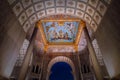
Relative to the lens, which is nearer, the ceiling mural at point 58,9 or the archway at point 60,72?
the ceiling mural at point 58,9

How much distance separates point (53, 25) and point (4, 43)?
425 inches

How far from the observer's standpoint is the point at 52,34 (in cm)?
1756

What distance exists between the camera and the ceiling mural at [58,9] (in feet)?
21.4

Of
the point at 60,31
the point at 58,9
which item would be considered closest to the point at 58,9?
the point at 58,9

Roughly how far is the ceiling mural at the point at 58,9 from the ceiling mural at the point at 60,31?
6.90 m

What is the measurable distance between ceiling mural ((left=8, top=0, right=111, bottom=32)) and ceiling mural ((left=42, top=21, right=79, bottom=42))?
690 centimetres

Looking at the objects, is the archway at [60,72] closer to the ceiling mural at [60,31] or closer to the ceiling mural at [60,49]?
the ceiling mural at [60,49]

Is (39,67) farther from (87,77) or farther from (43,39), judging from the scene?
(87,77)

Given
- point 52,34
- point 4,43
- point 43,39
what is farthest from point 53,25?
point 4,43

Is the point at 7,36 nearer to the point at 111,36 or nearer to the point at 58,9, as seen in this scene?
the point at 58,9

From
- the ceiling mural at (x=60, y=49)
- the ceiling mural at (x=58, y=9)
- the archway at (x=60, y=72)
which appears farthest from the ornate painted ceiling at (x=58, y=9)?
the archway at (x=60, y=72)

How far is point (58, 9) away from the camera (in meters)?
8.16

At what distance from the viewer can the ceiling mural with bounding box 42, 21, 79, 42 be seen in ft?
51.4

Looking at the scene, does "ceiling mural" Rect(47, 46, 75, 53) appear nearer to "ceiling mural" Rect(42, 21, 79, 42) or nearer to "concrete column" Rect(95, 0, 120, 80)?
"ceiling mural" Rect(42, 21, 79, 42)
